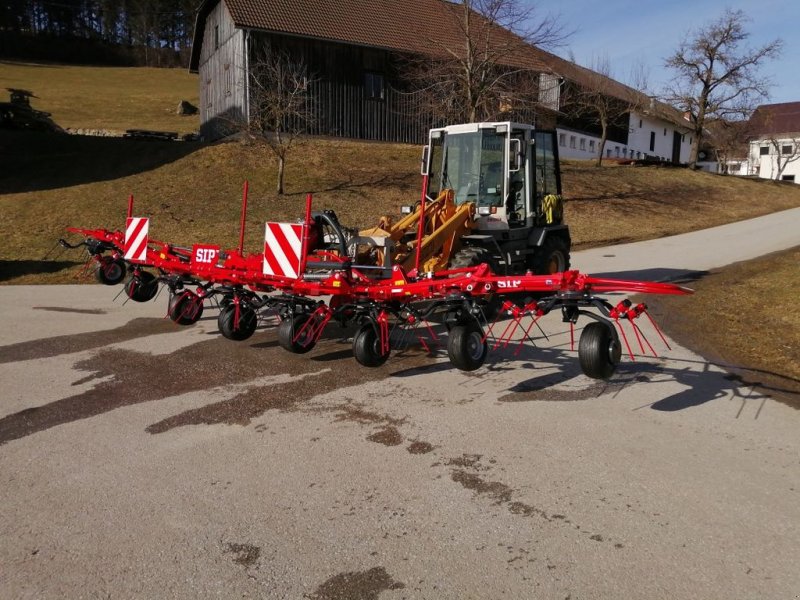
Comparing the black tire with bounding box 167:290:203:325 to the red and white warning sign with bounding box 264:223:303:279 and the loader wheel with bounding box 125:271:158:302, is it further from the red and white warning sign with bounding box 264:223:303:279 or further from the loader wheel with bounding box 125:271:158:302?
the red and white warning sign with bounding box 264:223:303:279

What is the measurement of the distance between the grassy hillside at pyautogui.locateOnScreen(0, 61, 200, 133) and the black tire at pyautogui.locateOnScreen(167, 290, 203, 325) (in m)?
33.7

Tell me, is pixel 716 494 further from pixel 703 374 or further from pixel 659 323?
pixel 659 323

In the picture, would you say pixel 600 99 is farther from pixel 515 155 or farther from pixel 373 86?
pixel 515 155

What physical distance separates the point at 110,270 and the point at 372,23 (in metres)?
23.9

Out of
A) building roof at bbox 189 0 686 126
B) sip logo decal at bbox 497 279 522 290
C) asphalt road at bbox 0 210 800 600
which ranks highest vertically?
building roof at bbox 189 0 686 126

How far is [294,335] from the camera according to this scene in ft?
24.2

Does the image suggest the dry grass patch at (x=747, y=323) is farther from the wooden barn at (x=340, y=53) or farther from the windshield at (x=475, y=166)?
the wooden barn at (x=340, y=53)

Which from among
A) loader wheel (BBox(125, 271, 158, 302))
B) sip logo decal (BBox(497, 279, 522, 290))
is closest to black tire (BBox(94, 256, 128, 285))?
loader wheel (BBox(125, 271, 158, 302))

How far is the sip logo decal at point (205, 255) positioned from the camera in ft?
27.7

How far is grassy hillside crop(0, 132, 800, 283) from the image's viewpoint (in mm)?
19472

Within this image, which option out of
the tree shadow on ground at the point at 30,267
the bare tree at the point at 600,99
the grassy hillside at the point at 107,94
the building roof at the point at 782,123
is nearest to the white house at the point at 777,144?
the building roof at the point at 782,123

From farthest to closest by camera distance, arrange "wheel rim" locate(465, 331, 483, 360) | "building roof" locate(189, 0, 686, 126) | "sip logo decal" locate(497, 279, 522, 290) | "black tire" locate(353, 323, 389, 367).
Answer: "building roof" locate(189, 0, 686, 126) < "black tire" locate(353, 323, 389, 367) < "wheel rim" locate(465, 331, 483, 360) < "sip logo decal" locate(497, 279, 522, 290)

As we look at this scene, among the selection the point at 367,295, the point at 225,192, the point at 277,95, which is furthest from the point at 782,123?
the point at 367,295

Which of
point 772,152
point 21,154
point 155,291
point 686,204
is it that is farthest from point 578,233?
point 772,152
